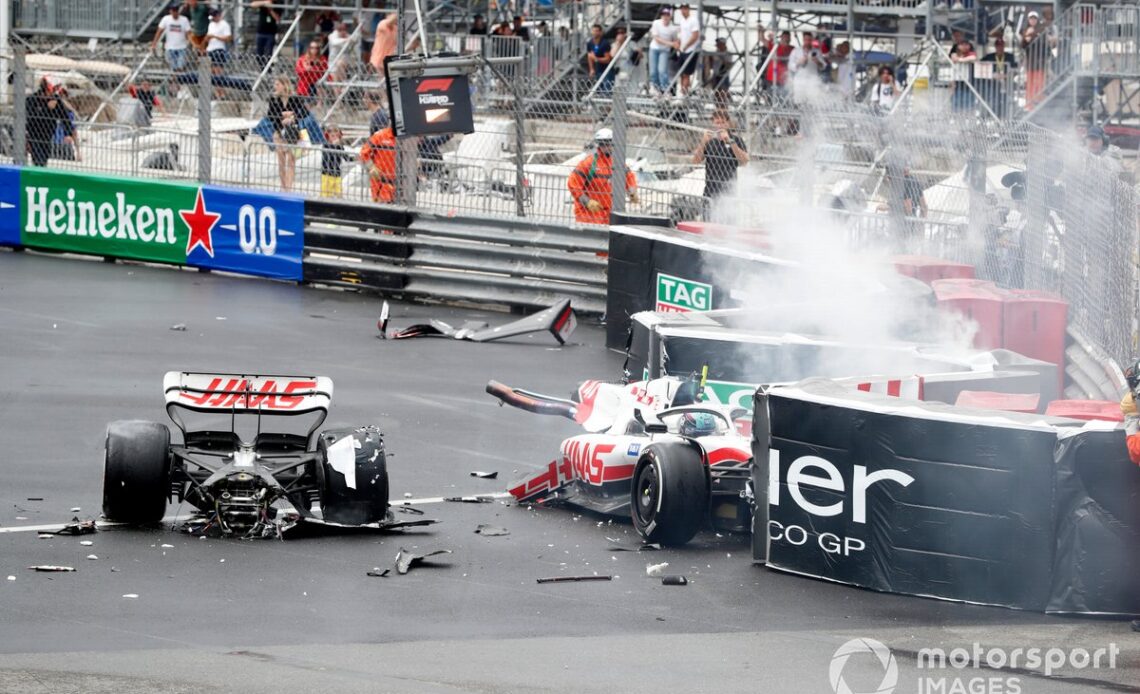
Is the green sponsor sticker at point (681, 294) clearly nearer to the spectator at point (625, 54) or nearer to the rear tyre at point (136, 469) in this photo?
the rear tyre at point (136, 469)

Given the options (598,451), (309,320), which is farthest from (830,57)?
(598,451)

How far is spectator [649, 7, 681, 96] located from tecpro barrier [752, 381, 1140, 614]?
19057 millimetres

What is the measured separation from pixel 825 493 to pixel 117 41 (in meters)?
28.3

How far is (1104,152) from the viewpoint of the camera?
1677cm

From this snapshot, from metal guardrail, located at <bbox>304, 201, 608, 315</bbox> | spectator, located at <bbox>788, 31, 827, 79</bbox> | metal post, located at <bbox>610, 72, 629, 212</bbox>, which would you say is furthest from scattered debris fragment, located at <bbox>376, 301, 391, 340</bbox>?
spectator, located at <bbox>788, 31, 827, 79</bbox>

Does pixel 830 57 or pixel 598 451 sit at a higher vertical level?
pixel 830 57

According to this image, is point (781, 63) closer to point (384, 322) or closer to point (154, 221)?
point (154, 221)

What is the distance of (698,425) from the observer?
1030cm

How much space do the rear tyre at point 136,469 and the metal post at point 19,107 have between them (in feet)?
48.1

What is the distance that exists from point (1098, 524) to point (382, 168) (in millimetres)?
13317

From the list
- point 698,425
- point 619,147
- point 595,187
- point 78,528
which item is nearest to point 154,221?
point 595,187

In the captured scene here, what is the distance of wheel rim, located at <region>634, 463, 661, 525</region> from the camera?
9711mm

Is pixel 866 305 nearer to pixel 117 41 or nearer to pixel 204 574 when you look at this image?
pixel 204 574

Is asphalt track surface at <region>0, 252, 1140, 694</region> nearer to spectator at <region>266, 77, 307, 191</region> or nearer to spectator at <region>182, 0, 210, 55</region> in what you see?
spectator at <region>266, 77, 307, 191</region>
